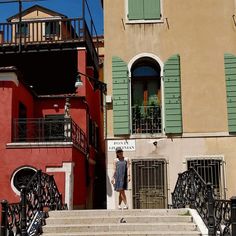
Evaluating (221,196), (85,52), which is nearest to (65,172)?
(221,196)

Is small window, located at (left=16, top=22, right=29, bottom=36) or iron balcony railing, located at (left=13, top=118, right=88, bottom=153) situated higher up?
small window, located at (left=16, top=22, right=29, bottom=36)

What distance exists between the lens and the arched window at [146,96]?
16.1 m

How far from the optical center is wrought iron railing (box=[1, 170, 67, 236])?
9.02 metres

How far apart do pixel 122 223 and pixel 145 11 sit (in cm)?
814

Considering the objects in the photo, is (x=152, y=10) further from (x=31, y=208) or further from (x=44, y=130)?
(x=31, y=208)

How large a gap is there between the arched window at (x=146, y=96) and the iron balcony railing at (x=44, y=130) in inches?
83.7

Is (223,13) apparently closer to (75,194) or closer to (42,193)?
(75,194)

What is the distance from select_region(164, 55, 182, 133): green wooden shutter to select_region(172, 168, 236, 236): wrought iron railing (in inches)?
117

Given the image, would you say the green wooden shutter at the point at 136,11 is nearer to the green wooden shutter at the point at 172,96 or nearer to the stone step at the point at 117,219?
the green wooden shutter at the point at 172,96

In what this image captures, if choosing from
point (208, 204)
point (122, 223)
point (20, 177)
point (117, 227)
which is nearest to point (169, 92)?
point (20, 177)

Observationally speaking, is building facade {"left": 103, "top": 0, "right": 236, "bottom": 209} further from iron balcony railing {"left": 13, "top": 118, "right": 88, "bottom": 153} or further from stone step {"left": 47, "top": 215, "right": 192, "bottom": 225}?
stone step {"left": 47, "top": 215, "right": 192, "bottom": 225}

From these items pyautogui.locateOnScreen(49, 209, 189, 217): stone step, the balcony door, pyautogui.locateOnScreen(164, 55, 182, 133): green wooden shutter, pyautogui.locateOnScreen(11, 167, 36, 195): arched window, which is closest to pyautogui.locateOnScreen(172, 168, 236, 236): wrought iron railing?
pyautogui.locateOnScreen(49, 209, 189, 217): stone step

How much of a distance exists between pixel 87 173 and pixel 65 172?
358 cm

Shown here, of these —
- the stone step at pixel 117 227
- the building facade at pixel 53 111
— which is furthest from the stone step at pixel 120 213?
the building facade at pixel 53 111
